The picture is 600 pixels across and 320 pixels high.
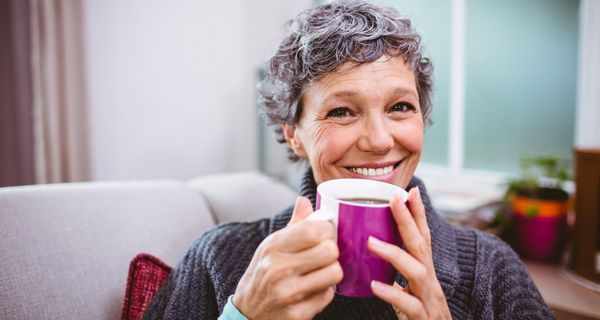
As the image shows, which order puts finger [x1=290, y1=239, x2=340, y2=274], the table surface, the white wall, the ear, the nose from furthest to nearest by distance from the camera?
the white wall → the table surface → the ear → the nose → finger [x1=290, y1=239, x2=340, y2=274]

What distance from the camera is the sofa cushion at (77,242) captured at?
86 cm

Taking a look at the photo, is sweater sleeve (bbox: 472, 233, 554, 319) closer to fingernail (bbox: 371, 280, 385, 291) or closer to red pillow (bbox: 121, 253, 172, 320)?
fingernail (bbox: 371, 280, 385, 291)

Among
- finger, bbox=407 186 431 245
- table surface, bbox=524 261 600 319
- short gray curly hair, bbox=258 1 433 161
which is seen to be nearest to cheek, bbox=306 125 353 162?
short gray curly hair, bbox=258 1 433 161

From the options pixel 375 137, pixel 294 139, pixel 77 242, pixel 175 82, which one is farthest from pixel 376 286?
pixel 175 82

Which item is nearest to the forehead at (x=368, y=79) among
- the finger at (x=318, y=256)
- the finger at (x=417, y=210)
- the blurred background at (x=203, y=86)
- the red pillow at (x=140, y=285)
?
the finger at (x=417, y=210)

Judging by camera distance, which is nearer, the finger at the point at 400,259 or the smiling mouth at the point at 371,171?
the finger at the point at 400,259

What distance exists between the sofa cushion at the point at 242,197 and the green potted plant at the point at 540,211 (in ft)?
2.89

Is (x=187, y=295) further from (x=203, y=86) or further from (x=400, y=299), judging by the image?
(x=203, y=86)

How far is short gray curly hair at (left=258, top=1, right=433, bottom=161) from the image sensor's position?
859 millimetres

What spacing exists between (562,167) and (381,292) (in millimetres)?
1537

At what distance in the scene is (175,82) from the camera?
2.97 metres

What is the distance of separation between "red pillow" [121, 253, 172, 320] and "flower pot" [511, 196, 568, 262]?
133 centimetres

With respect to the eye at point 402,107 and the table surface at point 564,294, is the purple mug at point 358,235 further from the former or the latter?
the table surface at point 564,294

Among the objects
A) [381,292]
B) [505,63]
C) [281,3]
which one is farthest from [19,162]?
[505,63]
